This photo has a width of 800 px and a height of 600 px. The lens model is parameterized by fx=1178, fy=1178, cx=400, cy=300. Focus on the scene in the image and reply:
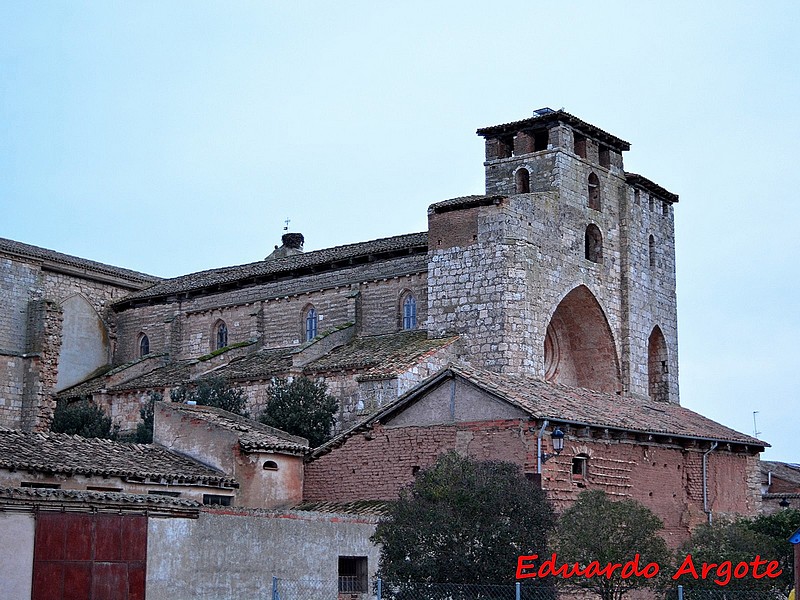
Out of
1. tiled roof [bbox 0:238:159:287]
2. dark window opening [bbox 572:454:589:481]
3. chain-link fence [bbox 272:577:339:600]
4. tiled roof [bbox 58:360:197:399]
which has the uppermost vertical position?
tiled roof [bbox 0:238:159:287]

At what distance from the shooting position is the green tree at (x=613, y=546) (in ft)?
64.6

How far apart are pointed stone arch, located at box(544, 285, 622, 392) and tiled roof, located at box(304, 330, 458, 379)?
16.3 feet

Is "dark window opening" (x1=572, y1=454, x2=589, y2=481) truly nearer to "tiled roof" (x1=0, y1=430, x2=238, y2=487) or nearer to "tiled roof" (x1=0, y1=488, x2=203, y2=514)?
"tiled roof" (x1=0, y1=430, x2=238, y2=487)

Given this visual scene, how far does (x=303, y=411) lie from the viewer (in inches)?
1344

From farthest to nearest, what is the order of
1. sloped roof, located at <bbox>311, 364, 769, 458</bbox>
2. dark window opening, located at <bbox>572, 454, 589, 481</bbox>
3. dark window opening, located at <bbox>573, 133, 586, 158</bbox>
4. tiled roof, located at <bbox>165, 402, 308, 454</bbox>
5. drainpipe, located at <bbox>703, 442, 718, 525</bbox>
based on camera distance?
dark window opening, located at <bbox>573, 133, 586, 158</bbox> < drainpipe, located at <bbox>703, 442, 718, 525</bbox> < tiled roof, located at <bbox>165, 402, 308, 454</bbox> < dark window opening, located at <bbox>572, 454, 589, 481</bbox> < sloped roof, located at <bbox>311, 364, 769, 458</bbox>

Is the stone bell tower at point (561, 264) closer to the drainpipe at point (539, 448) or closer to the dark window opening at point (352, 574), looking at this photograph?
the drainpipe at point (539, 448)

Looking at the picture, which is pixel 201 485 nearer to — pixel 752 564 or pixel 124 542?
pixel 124 542

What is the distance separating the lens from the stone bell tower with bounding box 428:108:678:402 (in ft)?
114

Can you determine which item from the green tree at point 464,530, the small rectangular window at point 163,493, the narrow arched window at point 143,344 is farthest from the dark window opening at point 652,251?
the green tree at point 464,530

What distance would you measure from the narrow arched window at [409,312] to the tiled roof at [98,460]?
487 inches

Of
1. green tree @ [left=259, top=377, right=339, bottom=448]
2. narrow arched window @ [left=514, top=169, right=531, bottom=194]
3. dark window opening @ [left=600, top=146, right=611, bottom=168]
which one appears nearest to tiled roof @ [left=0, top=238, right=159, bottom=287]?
green tree @ [left=259, top=377, right=339, bottom=448]

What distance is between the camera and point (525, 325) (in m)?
34.7

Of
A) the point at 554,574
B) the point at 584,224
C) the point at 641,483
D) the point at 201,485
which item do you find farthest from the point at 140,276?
the point at 554,574

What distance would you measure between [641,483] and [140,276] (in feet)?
97.4
